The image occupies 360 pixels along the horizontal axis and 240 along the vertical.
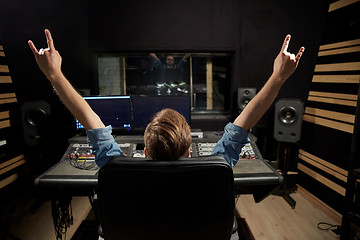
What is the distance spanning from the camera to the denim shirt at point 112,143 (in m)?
0.96

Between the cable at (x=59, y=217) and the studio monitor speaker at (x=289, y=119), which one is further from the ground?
the studio monitor speaker at (x=289, y=119)

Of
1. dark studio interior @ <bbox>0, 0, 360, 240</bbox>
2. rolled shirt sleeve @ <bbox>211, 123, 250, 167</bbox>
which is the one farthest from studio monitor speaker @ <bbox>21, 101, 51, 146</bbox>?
rolled shirt sleeve @ <bbox>211, 123, 250, 167</bbox>

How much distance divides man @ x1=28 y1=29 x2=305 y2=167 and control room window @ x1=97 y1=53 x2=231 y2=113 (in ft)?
8.84

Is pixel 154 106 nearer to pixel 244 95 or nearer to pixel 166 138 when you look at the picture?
pixel 244 95

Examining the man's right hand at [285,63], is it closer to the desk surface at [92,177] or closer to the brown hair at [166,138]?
the brown hair at [166,138]

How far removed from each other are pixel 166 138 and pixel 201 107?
116 inches

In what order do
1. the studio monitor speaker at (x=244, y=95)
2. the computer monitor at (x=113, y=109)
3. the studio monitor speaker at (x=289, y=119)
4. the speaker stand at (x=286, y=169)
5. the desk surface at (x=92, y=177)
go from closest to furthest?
1. the desk surface at (x=92, y=177)
2. the computer monitor at (x=113, y=109)
3. the studio monitor speaker at (x=289, y=119)
4. the speaker stand at (x=286, y=169)
5. the studio monitor speaker at (x=244, y=95)

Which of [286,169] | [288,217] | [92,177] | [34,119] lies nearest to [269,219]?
[288,217]

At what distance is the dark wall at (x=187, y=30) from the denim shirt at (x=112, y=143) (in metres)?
2.44

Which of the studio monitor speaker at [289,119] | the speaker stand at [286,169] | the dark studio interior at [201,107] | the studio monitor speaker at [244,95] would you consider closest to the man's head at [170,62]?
the dark studio interior at [201,107]

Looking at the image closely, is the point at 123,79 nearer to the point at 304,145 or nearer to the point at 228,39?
the point at 228,39

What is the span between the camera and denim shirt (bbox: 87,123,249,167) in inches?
37.7

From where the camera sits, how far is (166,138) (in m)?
0.78

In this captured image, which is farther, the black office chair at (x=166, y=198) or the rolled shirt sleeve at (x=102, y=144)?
the rolled shirt sleeve at (x=102, y=144)
